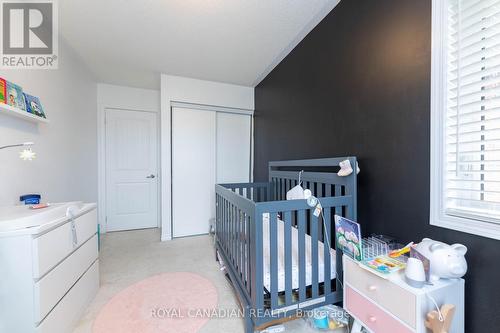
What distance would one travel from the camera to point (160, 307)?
1522 mm

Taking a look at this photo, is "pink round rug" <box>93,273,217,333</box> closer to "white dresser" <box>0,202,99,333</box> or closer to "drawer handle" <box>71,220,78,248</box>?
"white dresser" <box>0,202,99,333</box>

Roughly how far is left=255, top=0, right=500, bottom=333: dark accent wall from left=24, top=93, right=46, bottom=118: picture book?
2.30 metres

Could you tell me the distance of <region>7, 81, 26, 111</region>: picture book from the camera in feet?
4.28

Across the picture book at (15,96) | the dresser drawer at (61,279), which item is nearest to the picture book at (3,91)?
the picture book at (15,96)

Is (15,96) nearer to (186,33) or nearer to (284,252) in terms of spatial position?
(186,33)

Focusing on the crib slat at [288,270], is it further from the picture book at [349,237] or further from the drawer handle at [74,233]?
the drawer handle at [74,233]

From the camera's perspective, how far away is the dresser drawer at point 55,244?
102cm

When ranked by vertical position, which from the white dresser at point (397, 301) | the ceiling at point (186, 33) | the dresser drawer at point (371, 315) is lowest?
the dresser drawer at point (371, 315)

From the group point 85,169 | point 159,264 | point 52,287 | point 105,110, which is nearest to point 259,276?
point 52,287

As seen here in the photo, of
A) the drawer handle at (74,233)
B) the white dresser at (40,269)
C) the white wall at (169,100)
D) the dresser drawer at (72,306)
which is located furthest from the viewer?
the white wall at (169,100)

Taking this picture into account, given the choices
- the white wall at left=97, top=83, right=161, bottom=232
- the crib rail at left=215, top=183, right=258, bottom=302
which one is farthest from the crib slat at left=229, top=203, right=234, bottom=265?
the white wall at left=97, top=83, right=161, bottom=232

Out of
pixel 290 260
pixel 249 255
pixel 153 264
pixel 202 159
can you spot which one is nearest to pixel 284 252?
pixel 290 260

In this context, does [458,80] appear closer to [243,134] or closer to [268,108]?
[268,108]

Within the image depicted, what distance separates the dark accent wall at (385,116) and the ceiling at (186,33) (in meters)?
0.33
